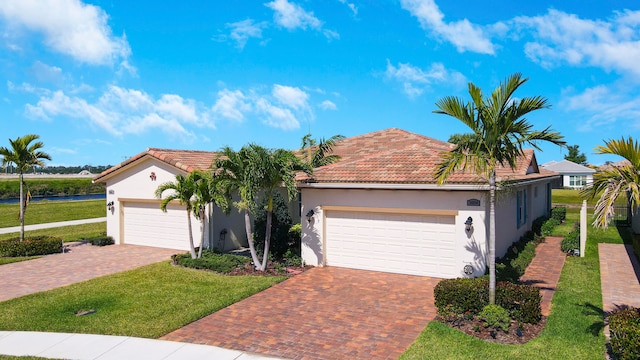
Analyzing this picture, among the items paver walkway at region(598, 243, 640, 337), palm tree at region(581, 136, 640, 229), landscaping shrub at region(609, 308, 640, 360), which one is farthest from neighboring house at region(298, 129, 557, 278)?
landscaping shrub at region(609, 308, 640, 360)

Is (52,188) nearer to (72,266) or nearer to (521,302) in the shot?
(72,266)

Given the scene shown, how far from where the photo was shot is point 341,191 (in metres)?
13.6

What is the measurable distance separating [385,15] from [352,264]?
1081 centimetres

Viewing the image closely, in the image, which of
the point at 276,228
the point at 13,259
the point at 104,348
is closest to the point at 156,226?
the point at 13,259

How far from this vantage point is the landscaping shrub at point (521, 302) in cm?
841

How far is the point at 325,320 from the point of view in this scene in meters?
8.98

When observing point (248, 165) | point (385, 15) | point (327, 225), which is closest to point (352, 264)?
point (327, 225)

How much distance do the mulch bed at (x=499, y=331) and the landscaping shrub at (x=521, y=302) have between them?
157 mm

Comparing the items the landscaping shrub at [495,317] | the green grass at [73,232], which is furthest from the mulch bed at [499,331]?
the green grass at [73,232]

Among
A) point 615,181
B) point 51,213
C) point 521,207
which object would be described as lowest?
point 51,213

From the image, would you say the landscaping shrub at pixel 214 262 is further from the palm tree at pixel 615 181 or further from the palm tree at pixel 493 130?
the palm tree at pixel 615 181

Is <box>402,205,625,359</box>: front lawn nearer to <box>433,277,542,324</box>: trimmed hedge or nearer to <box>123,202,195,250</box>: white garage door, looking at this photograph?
<box>433,277,542,324</box>: trimmed hedge

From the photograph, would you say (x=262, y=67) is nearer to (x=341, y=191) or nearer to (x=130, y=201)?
(x=130, y=201)

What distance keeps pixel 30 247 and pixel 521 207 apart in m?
19.9
